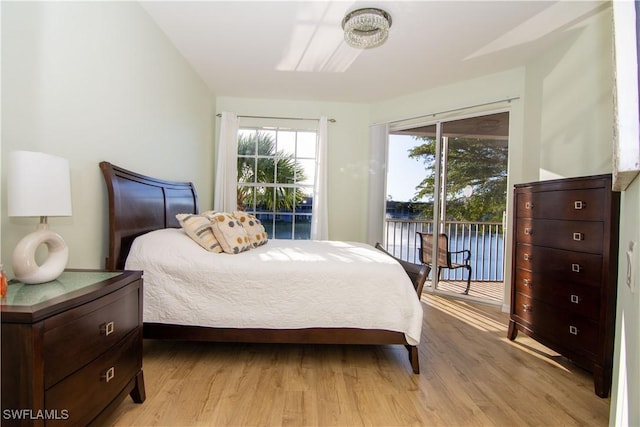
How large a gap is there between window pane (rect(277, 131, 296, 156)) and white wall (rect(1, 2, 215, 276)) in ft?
5.24

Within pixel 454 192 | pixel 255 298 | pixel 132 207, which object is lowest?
pixel 255 298

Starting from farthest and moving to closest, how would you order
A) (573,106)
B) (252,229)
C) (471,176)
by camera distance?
(471,176) < (252,229) < (573,106)

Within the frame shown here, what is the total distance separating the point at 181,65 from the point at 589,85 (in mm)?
3444

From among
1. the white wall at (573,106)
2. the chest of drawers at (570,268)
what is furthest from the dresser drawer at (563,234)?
the white wall at (573,106)

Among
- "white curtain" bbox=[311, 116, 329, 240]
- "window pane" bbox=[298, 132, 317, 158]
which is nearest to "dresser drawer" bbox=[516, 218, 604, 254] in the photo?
"white curtain" bbox=[311, 116, 329, 240]

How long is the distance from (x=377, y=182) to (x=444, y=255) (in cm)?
126

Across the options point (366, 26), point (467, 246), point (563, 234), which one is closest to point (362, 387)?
point (563, 234)

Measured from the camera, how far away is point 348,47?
2727 millimetres

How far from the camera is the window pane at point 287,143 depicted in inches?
164

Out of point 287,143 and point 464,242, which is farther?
point 287,143

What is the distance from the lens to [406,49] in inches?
108

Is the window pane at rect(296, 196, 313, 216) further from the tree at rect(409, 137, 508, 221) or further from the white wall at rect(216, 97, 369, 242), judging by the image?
the tree at rect(409, 137, 508, 221)

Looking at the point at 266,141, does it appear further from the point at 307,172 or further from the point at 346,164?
the point at 346,164

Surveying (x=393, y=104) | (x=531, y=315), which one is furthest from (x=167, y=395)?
(x=393, y=104)
